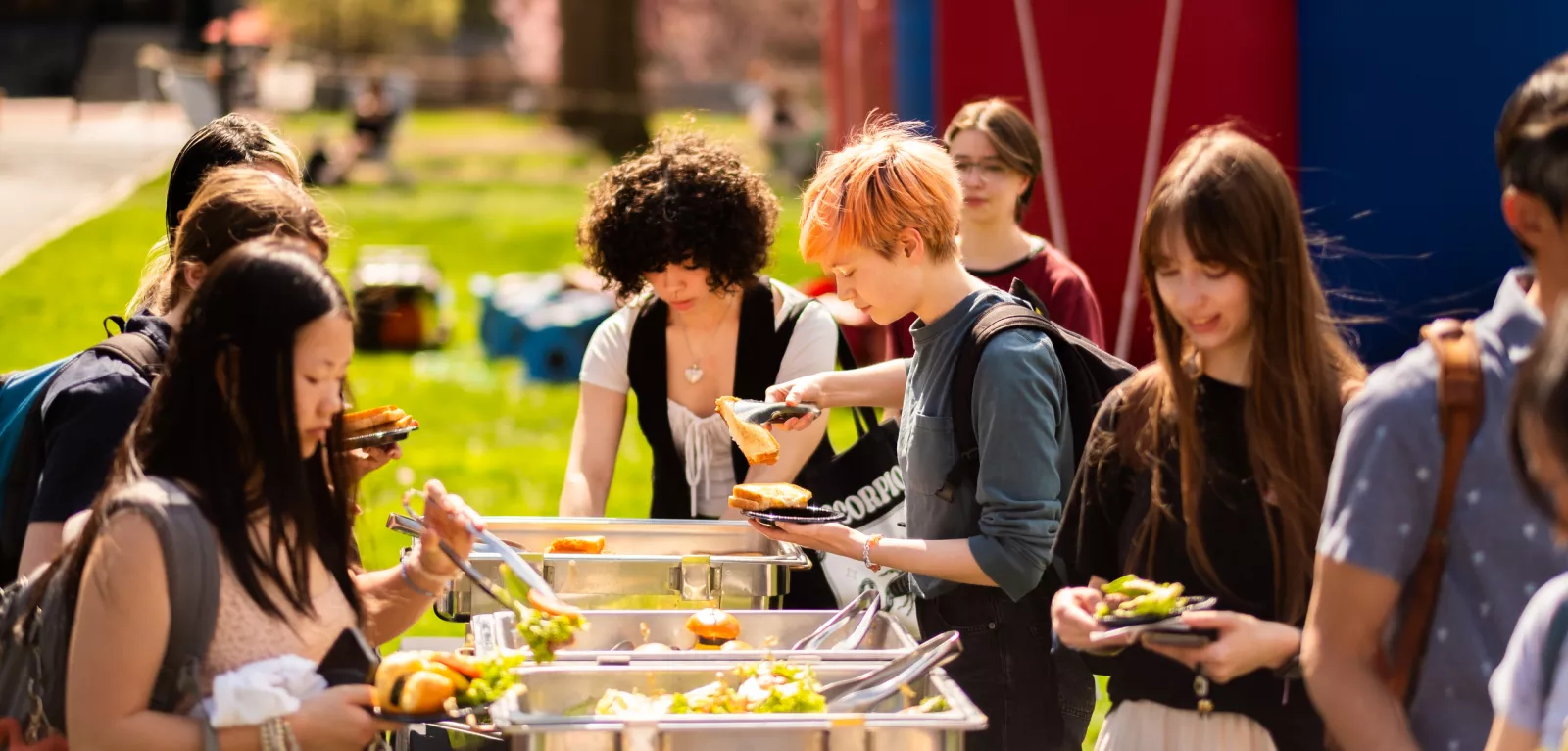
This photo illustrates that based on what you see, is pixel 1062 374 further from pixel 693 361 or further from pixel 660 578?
pixel 693 361

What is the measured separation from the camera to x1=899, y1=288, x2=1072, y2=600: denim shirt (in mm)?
2893

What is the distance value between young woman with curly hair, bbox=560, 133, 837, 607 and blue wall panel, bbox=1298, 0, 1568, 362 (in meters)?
4.48

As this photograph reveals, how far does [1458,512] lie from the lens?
2.12 metres

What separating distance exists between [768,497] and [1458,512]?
4.68 ft

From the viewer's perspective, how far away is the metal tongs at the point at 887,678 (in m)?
2.62

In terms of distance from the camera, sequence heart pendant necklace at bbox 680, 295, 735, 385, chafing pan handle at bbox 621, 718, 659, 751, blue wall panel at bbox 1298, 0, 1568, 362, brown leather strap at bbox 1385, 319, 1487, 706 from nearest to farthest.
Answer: brown leather strap at bbox 1385, 319, 1487, 706 < chafing pan handle at bbox 621, 718, 659, 751 < heart pendant necklace at bbox 680, 295, 735, 385 < blue wall panel at bbox 1298, 0, 1568, 362

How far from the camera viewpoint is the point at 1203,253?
7.89 feet

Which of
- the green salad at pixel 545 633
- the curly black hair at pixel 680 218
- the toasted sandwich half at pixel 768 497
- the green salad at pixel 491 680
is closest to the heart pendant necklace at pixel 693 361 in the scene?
the curly black hair at pixel 680 218

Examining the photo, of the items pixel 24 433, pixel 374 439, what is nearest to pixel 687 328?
pixel 374 439

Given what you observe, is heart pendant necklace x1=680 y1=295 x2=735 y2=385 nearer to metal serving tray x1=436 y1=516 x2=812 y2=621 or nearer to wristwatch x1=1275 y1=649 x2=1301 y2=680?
metal serving tray x1=436 y1=516 x2=812 y2=621

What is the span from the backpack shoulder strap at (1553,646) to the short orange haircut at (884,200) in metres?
1.46

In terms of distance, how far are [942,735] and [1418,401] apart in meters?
0.82

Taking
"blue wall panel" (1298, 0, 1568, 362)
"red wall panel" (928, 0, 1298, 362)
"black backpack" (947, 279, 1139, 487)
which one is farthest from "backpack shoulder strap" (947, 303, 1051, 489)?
"red wall panel" (928, 0, 1298, 362)

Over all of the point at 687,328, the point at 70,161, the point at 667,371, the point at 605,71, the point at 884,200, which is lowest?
the point at 667,371
